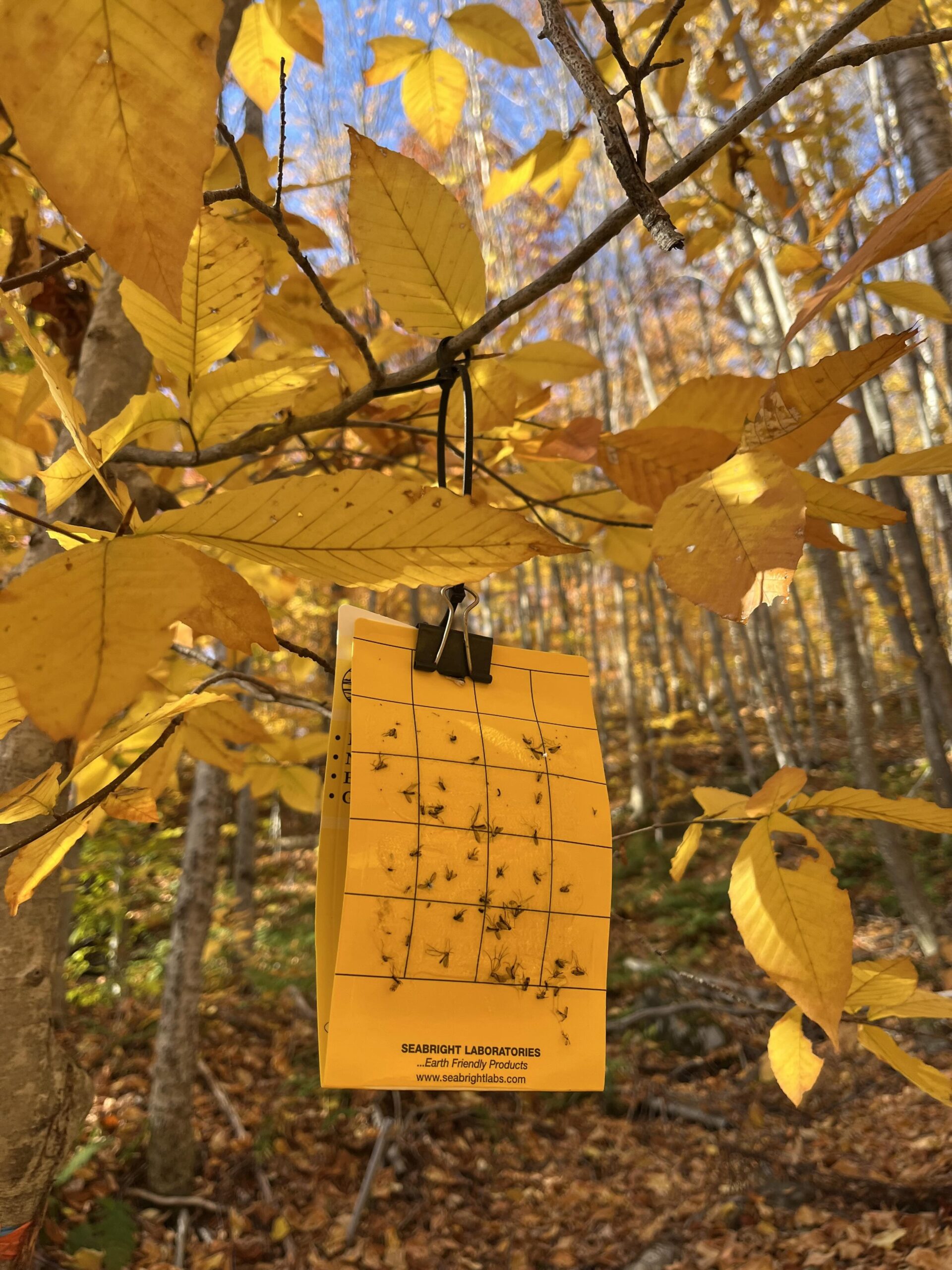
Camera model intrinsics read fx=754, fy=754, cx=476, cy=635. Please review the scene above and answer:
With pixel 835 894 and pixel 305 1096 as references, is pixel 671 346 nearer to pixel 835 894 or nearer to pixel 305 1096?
pixel 305 1096

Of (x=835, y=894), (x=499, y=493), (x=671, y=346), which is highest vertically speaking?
(x=671, y=346)

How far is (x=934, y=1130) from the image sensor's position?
2.37 meters

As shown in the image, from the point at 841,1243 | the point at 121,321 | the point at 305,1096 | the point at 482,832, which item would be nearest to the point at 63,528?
the point at 482,832

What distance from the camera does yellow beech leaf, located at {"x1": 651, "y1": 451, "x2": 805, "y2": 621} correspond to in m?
0.27

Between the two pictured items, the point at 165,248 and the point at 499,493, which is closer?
the point at 165,248

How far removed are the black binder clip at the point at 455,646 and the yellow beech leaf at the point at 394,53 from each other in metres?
0.53

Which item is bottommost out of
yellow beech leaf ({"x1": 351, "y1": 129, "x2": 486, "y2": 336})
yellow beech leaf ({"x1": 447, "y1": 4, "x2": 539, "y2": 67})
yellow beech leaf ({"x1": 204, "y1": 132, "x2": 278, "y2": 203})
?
yellow beech leaf ({"x1": 351, "y1": 129, "x2": 486, "y2": 336})

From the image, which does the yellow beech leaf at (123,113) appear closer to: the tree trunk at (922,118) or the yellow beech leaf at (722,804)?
the yellow beech leaf at (722,804)

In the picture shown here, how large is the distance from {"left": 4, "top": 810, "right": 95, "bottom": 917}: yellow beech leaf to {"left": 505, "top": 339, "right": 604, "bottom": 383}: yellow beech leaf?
471mm

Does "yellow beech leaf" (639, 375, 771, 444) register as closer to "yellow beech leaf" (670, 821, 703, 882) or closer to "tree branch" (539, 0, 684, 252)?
"tree branch" (539, 0, 684, 252)

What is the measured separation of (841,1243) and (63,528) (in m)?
2.53

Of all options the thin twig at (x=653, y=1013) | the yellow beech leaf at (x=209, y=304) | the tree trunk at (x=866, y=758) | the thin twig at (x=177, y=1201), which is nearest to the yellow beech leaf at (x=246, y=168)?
the yellow beech leaf at (x=209, y=304)

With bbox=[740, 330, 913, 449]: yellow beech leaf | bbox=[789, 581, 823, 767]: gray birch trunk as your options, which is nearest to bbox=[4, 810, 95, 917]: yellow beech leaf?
bbox=[740, 330, 913, 449]: yellow beech leaf

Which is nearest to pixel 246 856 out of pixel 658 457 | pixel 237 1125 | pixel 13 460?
pixel 237 1125
